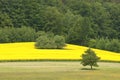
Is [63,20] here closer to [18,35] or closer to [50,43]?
[18,35]

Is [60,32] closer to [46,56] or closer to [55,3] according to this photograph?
[55,3]

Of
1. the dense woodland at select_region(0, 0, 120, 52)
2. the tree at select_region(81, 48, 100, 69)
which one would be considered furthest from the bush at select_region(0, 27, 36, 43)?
the tree at select_region(81, 48, 100, 69)

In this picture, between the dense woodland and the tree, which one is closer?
the tree

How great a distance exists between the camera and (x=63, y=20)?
481 ft

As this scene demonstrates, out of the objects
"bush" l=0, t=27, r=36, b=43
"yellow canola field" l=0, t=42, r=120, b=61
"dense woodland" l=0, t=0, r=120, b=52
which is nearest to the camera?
"yellow canola field" l=0, t=42, r=120, b=61

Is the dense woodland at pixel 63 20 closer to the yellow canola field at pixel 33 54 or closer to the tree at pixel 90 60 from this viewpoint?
the yellow canola field at pixel 33 54

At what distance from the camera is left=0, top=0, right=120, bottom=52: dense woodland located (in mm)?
124312

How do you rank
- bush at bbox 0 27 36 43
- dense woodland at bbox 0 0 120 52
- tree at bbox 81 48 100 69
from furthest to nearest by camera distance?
dense woodland at bbox 0 0 120 52, bush at bbox 0 27 36 43, tree at bbox 81 48 100 69

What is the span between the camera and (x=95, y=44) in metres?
117

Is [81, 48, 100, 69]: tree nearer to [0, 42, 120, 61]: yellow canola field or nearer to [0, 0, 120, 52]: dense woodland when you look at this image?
[0, 42, 120, 61]: yellow canola field

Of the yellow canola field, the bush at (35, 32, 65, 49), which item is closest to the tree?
the yellow canola field

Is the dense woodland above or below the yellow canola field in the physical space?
above

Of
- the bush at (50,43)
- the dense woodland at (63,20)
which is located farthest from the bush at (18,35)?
the bush at (50,43)

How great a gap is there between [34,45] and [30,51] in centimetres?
1191
